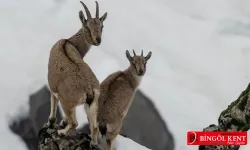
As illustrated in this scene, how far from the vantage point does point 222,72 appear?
1702 inches

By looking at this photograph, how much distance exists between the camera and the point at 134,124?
105ft

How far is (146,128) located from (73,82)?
17.8m

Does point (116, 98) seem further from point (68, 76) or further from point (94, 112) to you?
point (68, 76)

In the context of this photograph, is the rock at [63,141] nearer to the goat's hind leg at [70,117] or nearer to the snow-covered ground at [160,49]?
the goat's hind leg at [70,117]

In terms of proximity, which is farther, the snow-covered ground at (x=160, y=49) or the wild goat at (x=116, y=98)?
the snow-covered ground at (x=160, y=49)

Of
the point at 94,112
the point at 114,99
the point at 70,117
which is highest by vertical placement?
the point at 114,99

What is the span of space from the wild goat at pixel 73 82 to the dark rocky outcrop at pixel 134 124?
12.1 meters

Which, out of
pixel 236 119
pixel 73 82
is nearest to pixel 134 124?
pixel 236 119

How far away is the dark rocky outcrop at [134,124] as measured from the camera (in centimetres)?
2945

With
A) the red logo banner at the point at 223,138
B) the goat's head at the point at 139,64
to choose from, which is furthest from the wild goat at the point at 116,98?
the red logo banner at the point at 223,138

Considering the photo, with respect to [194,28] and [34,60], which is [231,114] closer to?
[34,60]

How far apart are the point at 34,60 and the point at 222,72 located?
15.4 meters

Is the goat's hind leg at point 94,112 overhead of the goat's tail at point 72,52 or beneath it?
beneath

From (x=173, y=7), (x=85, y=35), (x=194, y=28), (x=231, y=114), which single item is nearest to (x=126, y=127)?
(x=231, y=114)
